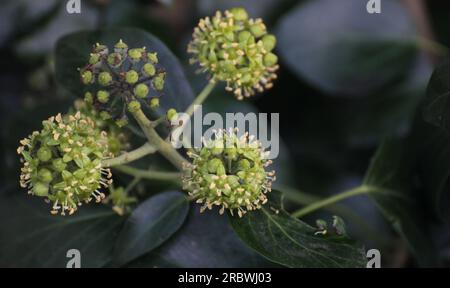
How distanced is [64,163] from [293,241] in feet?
1.52

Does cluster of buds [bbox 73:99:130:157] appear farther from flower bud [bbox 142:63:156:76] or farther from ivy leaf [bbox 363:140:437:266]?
ivy leaf [bbox 363:140:437:266]

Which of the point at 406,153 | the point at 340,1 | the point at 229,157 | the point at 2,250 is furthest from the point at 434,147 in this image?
the point at 2,250

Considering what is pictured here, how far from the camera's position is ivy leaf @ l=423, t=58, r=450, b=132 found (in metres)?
1.34

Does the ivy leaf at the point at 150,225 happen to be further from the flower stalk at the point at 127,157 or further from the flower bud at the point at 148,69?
the flower bud at the point at 148,69

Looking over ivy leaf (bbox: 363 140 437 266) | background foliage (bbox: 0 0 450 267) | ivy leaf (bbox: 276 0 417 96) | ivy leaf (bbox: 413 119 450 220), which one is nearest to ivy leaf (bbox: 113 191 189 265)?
background foliage (bbox: 0 0 450 267)

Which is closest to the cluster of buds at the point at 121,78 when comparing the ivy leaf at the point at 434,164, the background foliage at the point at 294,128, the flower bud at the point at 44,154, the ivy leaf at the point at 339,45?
the flower bud at the point at 44,154

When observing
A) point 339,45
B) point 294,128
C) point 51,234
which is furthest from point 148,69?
point 294,128

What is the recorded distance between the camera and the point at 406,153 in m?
1.72

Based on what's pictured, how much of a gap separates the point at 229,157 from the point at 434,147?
22.0 inches

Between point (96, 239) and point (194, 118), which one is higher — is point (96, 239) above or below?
below

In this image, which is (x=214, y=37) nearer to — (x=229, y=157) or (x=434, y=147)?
(x=229, y=157)

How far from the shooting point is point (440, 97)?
4.46 feet

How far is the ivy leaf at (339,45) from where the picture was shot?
2082 mm
